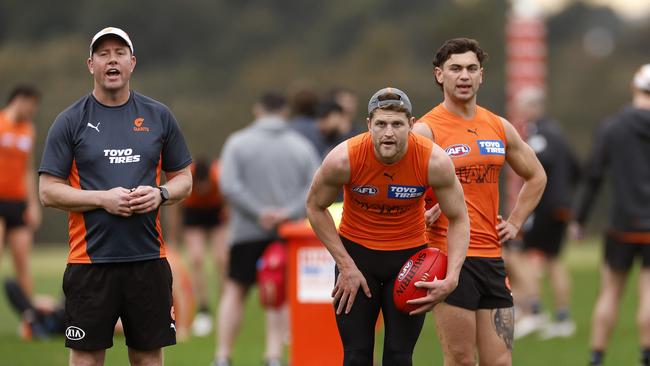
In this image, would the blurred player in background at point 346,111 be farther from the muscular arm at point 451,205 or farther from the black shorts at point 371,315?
the muscular arm at point 451,205

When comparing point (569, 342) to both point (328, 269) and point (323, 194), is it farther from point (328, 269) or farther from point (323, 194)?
point (323, 194)

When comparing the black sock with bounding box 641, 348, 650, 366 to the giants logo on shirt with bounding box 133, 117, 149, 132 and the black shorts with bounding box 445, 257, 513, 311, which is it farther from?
the giants logo on shirt with bounding box 133, 117, 149, 132

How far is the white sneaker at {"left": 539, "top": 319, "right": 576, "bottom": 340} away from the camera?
13.6 meters

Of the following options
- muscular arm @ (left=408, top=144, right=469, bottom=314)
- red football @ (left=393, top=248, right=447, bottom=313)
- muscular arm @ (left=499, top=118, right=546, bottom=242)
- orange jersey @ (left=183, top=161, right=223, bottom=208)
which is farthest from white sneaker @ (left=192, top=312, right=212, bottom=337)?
muscular arm @ (left=408, top=144, right=469, bottom=314)

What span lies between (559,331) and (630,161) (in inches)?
143

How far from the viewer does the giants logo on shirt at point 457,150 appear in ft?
24.5

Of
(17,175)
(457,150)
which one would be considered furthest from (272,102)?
(457,150)

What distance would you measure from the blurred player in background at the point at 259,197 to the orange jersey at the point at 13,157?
337 centimetres

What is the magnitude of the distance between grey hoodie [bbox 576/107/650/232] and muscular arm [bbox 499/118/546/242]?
274 centimetres

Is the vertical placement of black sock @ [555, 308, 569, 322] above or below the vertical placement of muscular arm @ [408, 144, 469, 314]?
below

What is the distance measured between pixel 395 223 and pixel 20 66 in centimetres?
3533

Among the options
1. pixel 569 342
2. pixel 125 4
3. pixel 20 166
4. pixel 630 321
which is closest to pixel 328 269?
pixel 569 342

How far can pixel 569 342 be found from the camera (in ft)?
42.5

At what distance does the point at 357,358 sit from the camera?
724cm
